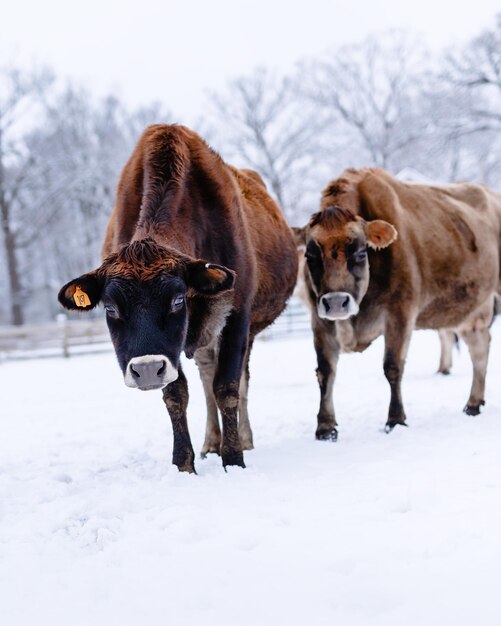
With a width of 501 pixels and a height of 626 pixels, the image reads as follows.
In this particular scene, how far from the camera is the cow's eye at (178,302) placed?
155 inches

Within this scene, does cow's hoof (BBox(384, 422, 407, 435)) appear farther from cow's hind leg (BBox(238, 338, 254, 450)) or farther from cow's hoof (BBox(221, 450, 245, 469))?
cow's hoof (BBox(221, 450, 245, 469))

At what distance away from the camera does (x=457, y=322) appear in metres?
6.76

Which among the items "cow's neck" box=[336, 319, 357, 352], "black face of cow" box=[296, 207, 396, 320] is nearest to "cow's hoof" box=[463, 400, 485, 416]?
"cow's neck" box=[336, 319, 357, 352]

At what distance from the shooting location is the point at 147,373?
3.67 m

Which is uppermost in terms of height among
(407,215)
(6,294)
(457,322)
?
(407,215)

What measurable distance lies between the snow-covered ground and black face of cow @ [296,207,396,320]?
4.05 feet

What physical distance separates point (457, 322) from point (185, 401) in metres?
3.46

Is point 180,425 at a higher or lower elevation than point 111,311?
lower

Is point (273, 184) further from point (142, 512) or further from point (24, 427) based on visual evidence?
point (142, 512)

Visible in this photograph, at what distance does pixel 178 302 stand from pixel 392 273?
8.81ft

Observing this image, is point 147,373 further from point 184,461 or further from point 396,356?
point 396,356

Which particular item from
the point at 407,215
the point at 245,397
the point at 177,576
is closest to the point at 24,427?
the point at 245,397

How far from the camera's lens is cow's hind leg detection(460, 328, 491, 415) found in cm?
656

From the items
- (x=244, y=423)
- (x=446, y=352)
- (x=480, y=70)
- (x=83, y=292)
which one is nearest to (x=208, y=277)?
(x=83, y=292)
